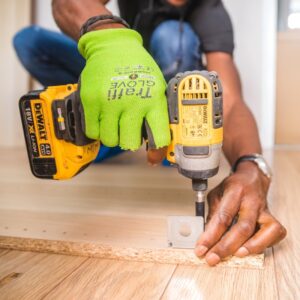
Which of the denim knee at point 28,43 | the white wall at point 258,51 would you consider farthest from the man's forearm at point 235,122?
the white wall at point 258,51

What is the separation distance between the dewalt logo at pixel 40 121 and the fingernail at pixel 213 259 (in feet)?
1.52

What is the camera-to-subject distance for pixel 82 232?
106cm

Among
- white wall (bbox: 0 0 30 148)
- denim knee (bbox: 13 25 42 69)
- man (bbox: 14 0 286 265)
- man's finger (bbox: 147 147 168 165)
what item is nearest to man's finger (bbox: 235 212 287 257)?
man (bbox: 14 0 286 265)

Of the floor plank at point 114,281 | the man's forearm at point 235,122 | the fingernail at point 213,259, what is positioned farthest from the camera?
the man's forearm at point 235,122

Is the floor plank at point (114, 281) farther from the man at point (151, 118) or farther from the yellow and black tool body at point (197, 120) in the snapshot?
the yellow and black tool body at point (197, 120)

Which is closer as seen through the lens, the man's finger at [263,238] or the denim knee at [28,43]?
the man's finger at [263,238]

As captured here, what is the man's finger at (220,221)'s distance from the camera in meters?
0.89

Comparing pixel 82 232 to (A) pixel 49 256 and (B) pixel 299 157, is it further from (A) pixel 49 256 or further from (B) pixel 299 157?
(B) pixel 299 157

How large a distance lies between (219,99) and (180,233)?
0.32 meters

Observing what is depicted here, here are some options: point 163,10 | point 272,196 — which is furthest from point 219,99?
point 163,10

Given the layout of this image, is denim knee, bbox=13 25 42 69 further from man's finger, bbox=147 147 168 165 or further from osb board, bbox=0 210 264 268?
man's finger, bbox=147 147 168 165

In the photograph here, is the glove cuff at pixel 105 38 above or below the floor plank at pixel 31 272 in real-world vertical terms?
above

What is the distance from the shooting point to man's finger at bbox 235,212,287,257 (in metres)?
0.89

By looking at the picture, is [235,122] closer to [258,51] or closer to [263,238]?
[263,238]
